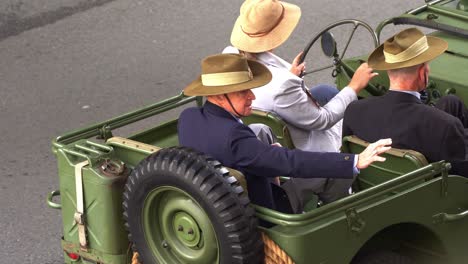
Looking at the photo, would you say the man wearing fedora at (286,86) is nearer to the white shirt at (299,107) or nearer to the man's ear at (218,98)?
the white shirt at (299,107)

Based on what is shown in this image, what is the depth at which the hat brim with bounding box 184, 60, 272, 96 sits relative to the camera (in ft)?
17.5

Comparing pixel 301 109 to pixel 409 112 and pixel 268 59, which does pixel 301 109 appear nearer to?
pixel 268 59

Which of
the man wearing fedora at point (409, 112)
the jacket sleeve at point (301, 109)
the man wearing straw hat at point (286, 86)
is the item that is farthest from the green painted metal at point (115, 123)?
the man wearing fedora at point (409, 112)

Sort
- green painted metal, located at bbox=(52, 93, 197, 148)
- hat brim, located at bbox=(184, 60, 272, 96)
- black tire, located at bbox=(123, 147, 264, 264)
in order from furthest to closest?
green painted metal, located at bbox=(52, 93, 197, 148)
hat brim, located at bbox=(184, 60, 272, 96)
black tire, located at bbox=(123, 147, 264, 264)

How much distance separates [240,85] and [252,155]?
0.34 m

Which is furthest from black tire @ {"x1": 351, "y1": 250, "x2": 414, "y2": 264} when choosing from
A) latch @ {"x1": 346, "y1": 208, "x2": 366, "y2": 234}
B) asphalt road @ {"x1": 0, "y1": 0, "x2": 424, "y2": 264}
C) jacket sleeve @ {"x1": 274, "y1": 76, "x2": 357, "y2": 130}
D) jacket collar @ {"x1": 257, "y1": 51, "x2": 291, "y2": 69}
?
asphalt road @ {"x1": 0, "y1": 0, "x2": 424, "y2": 264}

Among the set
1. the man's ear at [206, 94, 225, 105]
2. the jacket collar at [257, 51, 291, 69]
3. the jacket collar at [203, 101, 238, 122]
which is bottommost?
the jacket collar at [257, 51, 291, 69]

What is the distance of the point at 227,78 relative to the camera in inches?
211

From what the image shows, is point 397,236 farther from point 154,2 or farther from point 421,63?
point 154,2

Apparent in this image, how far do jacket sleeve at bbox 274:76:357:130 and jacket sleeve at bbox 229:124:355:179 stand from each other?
101cm

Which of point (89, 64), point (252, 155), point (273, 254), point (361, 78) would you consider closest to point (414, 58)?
point (361, 78)

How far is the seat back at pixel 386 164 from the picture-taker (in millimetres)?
5578

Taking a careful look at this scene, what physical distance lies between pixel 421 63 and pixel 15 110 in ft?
15.6

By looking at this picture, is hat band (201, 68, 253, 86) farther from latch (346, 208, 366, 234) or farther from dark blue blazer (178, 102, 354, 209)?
latch (346, 208, 366, 234)
